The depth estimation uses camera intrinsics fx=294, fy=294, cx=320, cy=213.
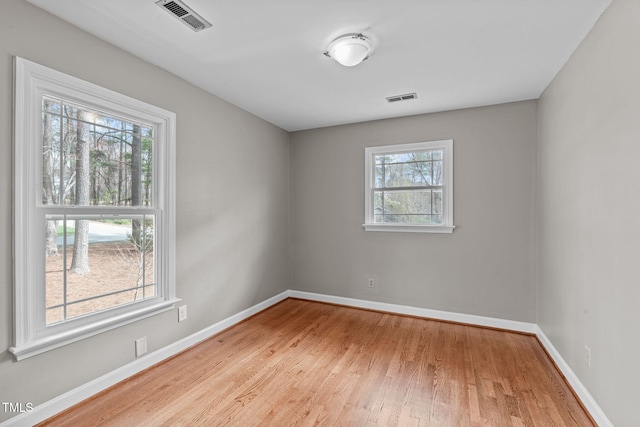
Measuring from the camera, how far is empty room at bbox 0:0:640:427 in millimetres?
1679

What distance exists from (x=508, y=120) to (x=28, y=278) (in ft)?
13.7

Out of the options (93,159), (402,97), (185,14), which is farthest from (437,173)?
(93,159)

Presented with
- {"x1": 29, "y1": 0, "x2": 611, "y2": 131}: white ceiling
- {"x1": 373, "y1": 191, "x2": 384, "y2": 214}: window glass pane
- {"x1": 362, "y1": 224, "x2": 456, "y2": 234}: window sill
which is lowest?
{"x1": 362, "y1": 224, "x2": 456, "y2": 234}: window sill

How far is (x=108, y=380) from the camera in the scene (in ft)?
6.78

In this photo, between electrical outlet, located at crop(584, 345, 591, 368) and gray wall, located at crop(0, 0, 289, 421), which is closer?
gray wall, located at crop(0, 0, 289, 421)

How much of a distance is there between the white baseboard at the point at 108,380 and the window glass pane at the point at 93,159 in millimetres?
1209

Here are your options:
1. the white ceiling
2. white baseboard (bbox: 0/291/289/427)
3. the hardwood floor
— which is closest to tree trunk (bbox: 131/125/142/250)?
the white ceiling

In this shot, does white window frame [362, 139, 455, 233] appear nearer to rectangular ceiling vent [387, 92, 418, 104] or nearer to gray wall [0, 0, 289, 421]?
rectangular ceiling vent [387, 92, 418, 104]

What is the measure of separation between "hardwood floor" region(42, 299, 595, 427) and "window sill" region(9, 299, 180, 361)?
1.41 feet

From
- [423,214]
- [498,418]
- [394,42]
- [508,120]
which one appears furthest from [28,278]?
[508,120]

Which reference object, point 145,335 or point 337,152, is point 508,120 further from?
point 145,335

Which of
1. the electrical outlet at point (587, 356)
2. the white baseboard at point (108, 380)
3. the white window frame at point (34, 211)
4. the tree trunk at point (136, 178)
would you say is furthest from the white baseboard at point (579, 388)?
the tree trunk at point (136, 178)

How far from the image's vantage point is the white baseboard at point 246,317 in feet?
5.72

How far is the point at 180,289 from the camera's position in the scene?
263cm
